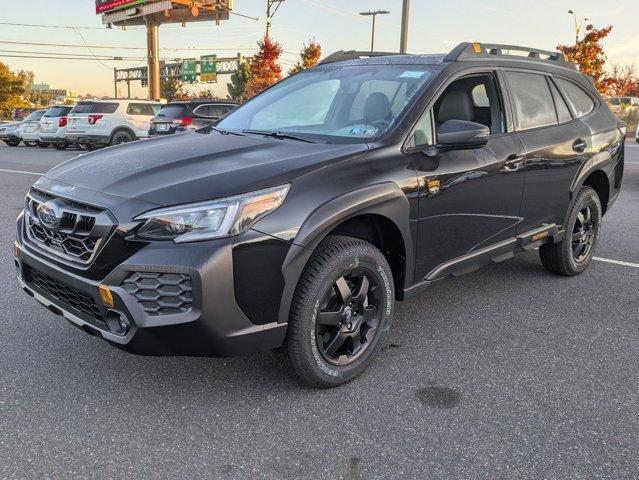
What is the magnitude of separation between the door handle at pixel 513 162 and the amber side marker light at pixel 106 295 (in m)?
2.56

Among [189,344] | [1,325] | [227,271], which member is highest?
[227,271]

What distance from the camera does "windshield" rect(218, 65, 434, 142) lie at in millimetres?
3428

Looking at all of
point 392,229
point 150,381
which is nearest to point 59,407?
point 150,381

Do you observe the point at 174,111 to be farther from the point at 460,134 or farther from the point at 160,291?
the point at 160,291

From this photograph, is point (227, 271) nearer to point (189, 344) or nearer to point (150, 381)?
point (189, 344)

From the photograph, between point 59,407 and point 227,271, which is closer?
point 227,271

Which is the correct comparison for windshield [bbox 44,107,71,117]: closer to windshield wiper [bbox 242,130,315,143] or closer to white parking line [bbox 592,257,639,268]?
windshield wiper [bbox 242,130,315,143]

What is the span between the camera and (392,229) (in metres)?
3.18

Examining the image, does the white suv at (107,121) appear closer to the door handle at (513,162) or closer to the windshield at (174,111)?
the windshield at (174,111)

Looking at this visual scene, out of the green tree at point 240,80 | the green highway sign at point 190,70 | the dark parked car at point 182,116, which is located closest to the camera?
the dark parked car at point 182,116

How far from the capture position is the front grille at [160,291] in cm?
242

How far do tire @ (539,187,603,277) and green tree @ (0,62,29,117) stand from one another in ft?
211

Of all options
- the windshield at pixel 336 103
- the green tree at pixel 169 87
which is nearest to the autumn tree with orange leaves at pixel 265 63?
the windshield at pixel 336 103

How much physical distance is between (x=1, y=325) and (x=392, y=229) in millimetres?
2575
